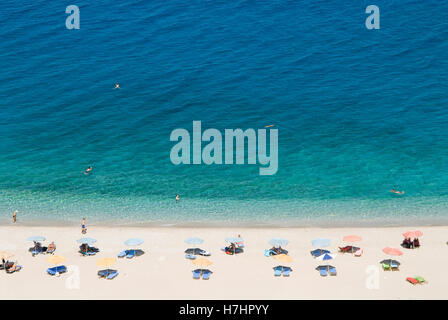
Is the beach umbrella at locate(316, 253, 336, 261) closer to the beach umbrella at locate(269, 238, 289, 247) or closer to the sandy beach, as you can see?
the sandy beach

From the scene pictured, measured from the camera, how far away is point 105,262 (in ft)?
150

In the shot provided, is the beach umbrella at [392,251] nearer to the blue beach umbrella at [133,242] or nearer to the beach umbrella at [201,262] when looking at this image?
the beach umbrella at [201,262]

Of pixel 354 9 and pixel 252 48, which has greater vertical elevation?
pixel 354 9

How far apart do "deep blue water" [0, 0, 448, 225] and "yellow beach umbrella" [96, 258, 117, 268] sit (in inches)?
381

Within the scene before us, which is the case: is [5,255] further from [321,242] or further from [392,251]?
[392,251]

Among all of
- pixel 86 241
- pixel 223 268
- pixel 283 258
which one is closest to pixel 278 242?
pixel 283 258

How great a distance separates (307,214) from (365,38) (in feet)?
128

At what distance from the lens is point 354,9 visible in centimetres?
9169

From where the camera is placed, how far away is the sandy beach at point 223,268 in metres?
43.1
